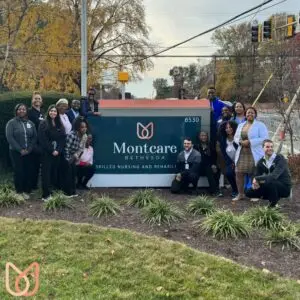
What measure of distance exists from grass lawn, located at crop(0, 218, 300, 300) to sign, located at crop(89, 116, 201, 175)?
11.4 ft

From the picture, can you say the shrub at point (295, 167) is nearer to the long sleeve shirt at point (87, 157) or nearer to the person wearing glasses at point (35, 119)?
the long sleeve shirt at point (87, 157)

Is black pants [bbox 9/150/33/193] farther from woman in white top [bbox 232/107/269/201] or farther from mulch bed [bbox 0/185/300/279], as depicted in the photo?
woman in white top [bbox 232/107/269/201]

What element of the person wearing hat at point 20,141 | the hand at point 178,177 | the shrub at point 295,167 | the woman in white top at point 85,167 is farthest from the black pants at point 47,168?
the shrub at point 295,167

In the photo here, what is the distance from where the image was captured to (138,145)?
948cm

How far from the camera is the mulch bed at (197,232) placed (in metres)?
5.28

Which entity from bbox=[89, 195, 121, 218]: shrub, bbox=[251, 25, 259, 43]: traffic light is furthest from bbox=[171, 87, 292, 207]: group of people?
bbox=[251, 25, 259, 43]: traffic light

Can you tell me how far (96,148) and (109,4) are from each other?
87.5 ft

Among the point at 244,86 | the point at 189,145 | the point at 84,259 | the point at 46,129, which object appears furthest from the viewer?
the point at 244,86

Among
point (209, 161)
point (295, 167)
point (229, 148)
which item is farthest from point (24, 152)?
point (295, 167)

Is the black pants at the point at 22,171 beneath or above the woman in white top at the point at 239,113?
beneath

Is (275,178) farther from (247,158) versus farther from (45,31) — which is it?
(45,31)

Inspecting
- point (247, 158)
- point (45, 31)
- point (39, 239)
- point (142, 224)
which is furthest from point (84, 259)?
point (45, 31)

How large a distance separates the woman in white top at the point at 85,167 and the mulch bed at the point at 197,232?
27.8 inches

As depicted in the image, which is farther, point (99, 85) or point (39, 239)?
point (99, 85)
